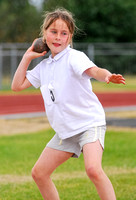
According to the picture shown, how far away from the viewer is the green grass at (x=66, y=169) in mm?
5805

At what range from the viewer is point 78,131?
4289 millimetres

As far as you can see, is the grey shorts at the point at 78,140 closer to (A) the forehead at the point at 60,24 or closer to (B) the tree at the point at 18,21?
(A) the forehead at the point at 60,24

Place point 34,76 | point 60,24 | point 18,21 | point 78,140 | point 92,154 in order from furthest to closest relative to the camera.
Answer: point 18,21 < point 34,76 < point 60,24 < point 78,140 < point 92,154

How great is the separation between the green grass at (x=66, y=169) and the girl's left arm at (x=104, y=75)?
1889 mm

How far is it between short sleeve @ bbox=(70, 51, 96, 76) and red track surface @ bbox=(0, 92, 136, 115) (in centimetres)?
1125

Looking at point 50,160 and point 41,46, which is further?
point 41,46

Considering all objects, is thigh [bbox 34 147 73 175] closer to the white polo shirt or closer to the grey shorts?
the grey shorts

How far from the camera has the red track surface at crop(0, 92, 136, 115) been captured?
54.1 feet

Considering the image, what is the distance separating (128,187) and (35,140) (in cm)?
404

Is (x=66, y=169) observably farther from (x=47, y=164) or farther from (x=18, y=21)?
(x=18, y=21)

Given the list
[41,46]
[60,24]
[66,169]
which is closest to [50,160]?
[41,46]

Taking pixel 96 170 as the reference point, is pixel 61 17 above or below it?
above

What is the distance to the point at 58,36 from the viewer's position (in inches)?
174

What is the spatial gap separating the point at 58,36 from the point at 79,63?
0.37 meters
